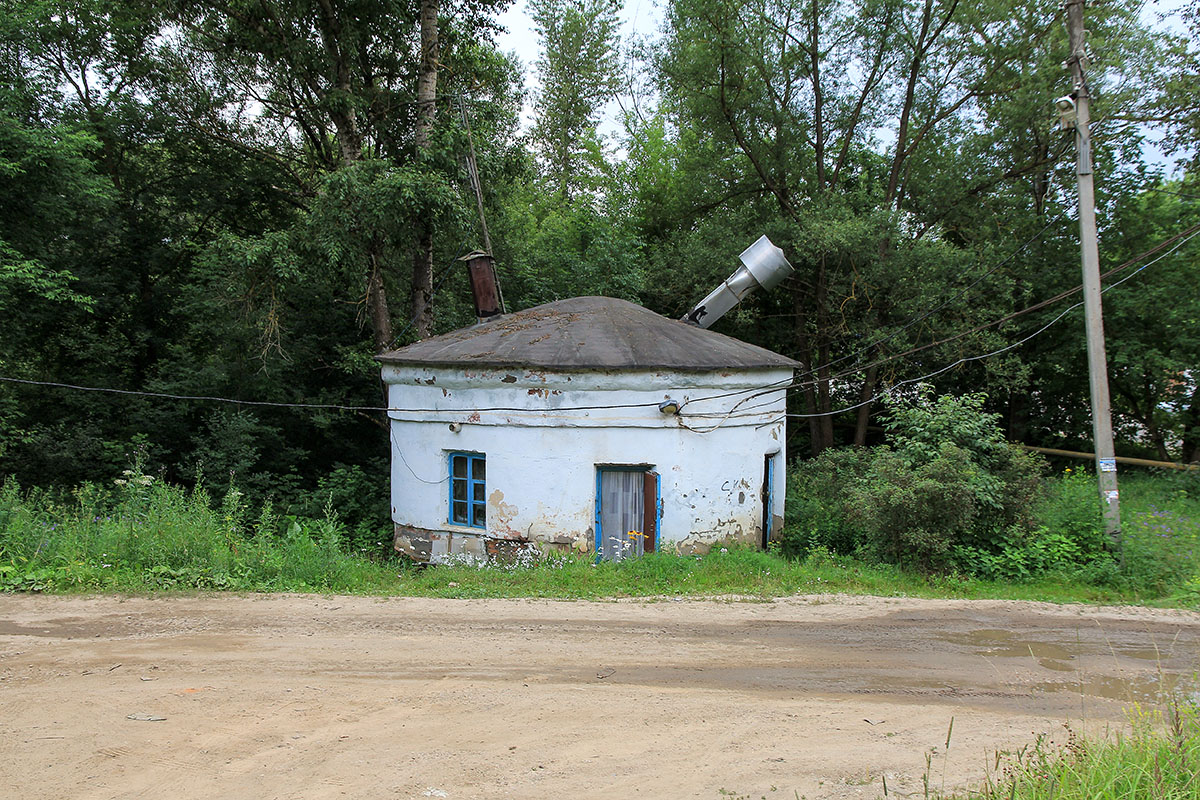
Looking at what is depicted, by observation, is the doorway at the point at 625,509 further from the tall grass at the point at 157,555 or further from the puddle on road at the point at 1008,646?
the puddle on road at the point at 1008,646

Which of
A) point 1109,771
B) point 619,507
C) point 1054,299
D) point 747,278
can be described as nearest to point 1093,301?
point 1054,299

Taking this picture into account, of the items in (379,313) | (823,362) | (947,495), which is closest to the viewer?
(947,495)

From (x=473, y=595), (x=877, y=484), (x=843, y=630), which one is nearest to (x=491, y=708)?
(x=473, y=595)

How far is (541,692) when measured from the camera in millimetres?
5605

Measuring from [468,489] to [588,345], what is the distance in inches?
118

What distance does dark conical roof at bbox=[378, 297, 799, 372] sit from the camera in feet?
35.6

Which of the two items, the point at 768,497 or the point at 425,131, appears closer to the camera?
the point at 768,497

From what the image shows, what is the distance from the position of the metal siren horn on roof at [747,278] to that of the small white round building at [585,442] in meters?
2.80

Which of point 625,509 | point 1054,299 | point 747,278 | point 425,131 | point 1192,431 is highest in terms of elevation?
point 425,131

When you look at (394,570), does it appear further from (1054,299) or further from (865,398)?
(865,398)

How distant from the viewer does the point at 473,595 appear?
8273 millimetres

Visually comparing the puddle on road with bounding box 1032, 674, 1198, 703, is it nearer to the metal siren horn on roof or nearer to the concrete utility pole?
the concrete utility pole

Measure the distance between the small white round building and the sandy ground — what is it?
9.61ft

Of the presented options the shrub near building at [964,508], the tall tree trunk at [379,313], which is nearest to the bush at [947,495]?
the shrub near building at [964,508]
